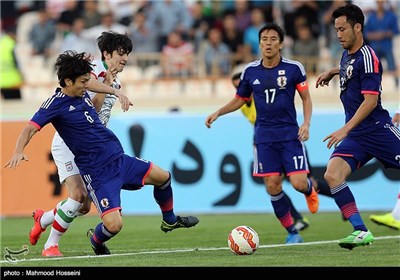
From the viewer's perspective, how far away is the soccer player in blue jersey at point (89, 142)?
34.8 ft

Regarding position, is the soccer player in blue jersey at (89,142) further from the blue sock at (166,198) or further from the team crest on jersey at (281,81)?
the team crest on jersey at (281,81)

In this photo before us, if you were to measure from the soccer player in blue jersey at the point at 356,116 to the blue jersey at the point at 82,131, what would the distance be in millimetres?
2408

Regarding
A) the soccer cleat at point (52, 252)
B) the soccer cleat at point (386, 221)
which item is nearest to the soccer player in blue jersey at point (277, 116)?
the soccer cleat at point (386, 221)

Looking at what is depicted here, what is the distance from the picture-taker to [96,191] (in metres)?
10.7

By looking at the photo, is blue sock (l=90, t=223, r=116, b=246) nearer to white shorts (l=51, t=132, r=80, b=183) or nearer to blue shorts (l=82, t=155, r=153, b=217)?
blue shorts (l=82, t=155, r=153, b=217)

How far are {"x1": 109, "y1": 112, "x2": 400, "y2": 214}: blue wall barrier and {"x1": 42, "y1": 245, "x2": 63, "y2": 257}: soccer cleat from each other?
6.05 meters

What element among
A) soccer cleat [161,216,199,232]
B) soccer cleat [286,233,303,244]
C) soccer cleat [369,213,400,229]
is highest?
soccer cleat [161,216,199,232]

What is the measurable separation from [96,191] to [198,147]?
266 inches

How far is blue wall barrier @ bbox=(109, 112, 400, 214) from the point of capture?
1694cm

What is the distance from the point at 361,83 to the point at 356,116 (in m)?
0.42

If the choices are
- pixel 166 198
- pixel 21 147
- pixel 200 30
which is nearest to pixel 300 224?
pixel 166 198

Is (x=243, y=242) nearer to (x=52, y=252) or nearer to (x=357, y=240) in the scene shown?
(x=357, y=240)

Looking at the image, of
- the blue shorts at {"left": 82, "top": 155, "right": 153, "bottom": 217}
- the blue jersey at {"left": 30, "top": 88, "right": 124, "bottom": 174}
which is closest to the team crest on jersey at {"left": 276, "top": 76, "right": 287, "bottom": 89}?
the blue shorts at {"left": 82, "top": 155, "right": 153, "bottom": 217}

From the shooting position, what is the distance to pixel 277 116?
483 inches
